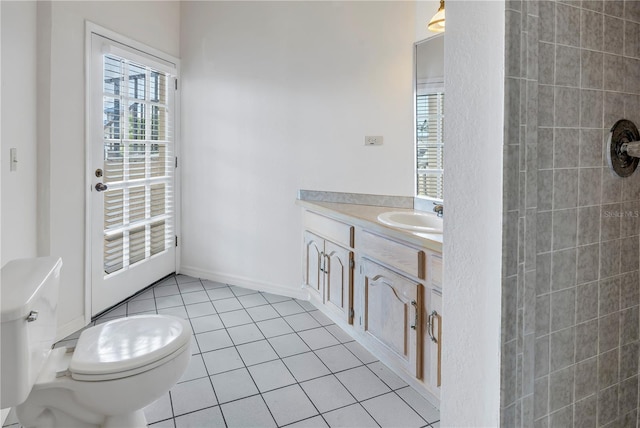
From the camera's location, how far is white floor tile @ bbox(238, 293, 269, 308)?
122 inches

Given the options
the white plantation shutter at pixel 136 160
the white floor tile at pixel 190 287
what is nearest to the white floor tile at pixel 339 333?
the white floor tile at pixel 190 287

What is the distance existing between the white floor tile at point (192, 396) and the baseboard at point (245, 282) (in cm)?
126

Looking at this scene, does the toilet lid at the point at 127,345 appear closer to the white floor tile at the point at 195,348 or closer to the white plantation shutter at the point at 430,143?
the white floor tile at the point at 195,348

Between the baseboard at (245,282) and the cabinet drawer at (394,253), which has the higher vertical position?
the cabinet drawer at (394,253)

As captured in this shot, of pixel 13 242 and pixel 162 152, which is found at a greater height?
pixel 162 152

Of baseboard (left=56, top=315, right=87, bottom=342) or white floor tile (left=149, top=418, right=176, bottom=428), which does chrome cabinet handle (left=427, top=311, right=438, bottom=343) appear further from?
baseboard (left=56, top=315, right=87, bottom=342)

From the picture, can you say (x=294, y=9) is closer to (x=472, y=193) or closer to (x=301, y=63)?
(x=301, y=63)

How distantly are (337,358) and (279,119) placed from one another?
A: 73.0 inches

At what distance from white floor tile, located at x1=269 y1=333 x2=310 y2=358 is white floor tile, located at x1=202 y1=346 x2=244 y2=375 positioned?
0.78 ft

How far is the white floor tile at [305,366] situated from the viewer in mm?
2098

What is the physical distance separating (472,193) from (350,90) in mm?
2115

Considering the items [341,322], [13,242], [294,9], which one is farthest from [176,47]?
[341,322]

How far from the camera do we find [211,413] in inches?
69.9

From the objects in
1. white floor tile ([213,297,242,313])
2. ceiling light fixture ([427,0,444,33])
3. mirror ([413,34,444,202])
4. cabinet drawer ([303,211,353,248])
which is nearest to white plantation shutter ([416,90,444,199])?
mirror ([413,34,444,202])
